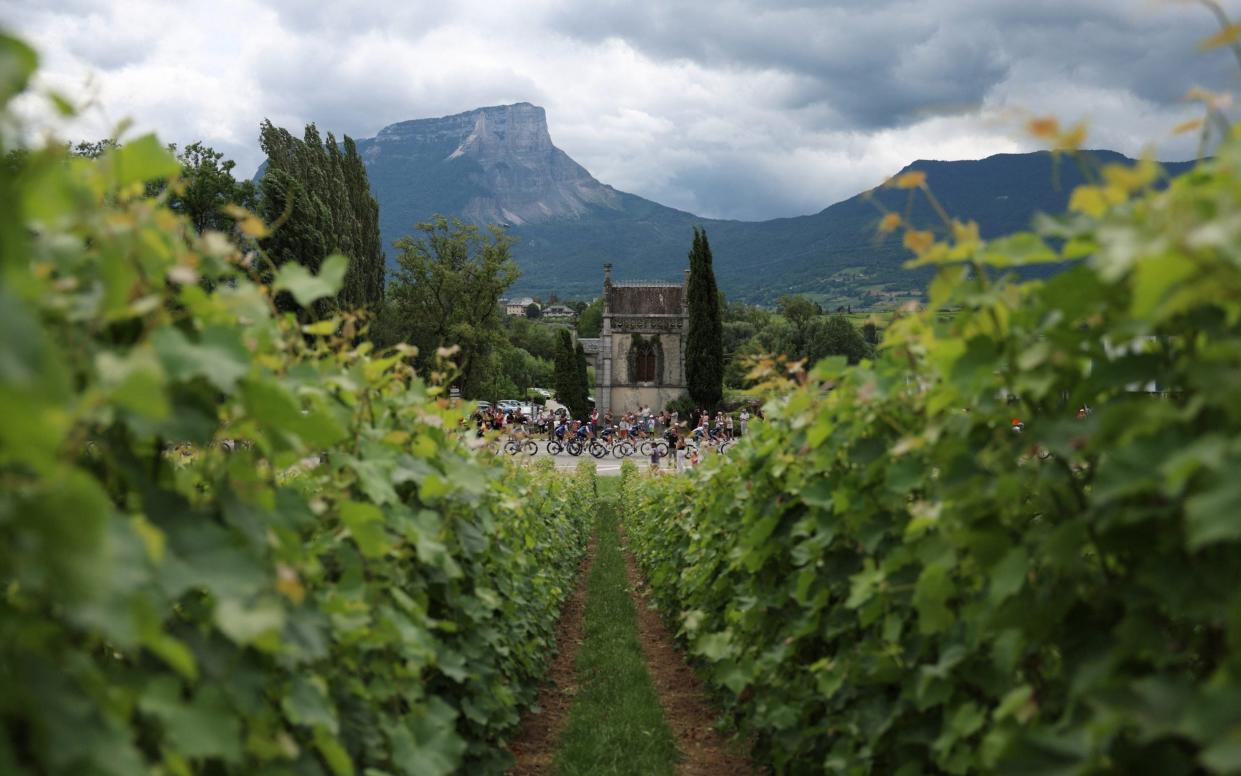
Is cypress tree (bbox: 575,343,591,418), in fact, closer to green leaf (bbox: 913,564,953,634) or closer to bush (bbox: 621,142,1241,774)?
bush (bbox: 621,142,1241,774)

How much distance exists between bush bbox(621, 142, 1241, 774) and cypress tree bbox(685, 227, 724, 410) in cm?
4590

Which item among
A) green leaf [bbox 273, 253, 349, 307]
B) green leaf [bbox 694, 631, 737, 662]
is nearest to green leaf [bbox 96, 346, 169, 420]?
green leaf [bbox 273, 253, 349, 307]

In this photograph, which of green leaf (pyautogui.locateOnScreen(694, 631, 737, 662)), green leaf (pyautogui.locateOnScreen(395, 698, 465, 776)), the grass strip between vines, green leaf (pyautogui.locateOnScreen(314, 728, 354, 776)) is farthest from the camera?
the grass strip between vines

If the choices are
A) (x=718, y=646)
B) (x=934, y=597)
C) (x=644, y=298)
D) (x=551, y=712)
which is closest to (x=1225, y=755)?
(x=934, y=597)

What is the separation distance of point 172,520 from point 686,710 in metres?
6.16

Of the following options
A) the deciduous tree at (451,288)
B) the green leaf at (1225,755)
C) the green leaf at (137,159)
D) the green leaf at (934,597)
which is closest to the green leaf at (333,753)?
the green leaf at (137,159)

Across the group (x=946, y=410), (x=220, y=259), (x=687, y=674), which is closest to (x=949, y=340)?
(x=946, y=410)

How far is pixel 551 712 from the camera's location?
718 centimetres

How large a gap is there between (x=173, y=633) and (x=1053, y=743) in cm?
160

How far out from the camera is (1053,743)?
1.69m

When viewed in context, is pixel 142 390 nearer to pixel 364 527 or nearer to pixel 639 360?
pixel 364 527

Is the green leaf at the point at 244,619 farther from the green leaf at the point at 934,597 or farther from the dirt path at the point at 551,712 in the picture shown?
the dirt path at the point at 551,712

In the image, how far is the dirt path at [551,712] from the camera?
595 cm

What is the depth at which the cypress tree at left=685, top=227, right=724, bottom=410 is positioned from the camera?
49.3 m
